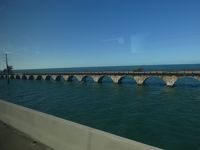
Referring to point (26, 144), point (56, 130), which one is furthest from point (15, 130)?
point (56, 130)

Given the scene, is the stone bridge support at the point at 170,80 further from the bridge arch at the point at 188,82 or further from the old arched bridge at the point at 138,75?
the bridge arch at the point at 188,82

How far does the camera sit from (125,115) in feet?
98.3

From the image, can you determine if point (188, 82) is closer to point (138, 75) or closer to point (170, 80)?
point (170, 80)

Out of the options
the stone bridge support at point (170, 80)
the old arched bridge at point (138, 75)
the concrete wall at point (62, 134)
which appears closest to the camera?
the concrete wall at point (62, 134)

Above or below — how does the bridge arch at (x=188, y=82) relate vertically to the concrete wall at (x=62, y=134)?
below

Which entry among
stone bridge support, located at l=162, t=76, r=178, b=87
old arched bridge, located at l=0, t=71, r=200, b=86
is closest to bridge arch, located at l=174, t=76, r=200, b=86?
old arched bridge, located at l=0, t=71, r=200, b=86

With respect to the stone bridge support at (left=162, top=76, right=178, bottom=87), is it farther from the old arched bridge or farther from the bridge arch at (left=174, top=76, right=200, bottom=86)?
the bridge arch at (left=174, top=76, right=200, bottom=86)

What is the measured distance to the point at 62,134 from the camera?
6.83 m

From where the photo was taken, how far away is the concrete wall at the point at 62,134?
211 inches

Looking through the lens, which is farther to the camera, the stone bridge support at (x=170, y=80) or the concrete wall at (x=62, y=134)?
the stone bridge support at (x=170, y=80)

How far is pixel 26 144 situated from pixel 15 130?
2011mm

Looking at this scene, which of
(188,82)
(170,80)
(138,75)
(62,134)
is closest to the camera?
(62,134)

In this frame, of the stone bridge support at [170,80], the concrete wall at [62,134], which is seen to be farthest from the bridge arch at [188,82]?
the concrete wall at [62,134]

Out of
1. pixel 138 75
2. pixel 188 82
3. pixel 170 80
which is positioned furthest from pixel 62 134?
pixel 188 82
